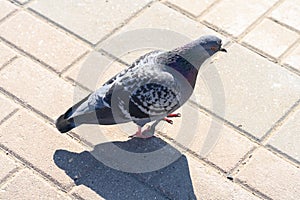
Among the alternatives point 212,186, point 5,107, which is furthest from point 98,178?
point 5,107

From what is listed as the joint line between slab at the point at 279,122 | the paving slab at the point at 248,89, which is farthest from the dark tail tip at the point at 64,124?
the joint line between slab at the point at 279,122

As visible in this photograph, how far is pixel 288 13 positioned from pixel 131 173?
8.05 ft

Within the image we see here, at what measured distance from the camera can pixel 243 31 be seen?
6004 mm

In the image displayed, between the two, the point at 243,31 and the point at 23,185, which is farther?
the point at 243,31

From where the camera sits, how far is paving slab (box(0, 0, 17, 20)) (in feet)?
19.9

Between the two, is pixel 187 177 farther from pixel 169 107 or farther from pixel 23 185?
pixel 23 185

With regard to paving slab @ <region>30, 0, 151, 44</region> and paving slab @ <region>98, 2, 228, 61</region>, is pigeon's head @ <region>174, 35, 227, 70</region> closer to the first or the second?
paving slab @ <region>98, 2, 228, 61</region>

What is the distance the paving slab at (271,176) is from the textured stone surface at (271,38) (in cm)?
120

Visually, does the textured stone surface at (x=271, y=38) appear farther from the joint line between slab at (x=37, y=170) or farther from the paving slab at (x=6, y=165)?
the paving slab at (x=6, y=165)

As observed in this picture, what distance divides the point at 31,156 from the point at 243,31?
239cm

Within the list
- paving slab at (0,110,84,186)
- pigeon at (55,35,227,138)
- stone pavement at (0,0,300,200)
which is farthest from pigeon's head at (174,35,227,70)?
paving slab at (0,110,84,186)

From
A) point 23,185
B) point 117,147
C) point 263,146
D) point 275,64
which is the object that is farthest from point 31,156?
point 275,64

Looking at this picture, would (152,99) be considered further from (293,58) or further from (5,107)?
(293,58)

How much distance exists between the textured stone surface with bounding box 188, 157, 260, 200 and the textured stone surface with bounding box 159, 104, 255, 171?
0.11 m
